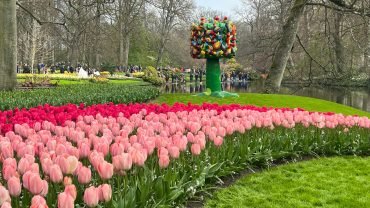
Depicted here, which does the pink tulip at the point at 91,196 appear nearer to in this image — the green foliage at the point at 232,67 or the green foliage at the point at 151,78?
the green foliage at the point at 151,78

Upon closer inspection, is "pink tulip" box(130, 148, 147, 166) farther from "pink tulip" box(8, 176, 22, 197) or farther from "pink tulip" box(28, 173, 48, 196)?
"pink tulip" box(8, 176, 22, 197)

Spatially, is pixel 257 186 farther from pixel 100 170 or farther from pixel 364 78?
pixel 364 78

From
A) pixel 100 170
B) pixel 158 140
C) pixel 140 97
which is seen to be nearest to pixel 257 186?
pixel 158 140

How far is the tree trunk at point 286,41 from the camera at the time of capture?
1870 centimetres

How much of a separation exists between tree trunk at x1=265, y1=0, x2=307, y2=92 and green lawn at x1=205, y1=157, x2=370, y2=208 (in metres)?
12.7

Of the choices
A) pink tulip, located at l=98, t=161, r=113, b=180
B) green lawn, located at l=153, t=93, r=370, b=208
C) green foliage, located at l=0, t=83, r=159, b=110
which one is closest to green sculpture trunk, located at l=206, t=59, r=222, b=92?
green foliage, located at l=0, t=83, r=159, b=110

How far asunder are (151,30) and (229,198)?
242 ft

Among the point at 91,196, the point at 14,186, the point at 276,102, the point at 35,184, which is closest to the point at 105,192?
the point at 91,196

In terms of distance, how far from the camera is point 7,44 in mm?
14750

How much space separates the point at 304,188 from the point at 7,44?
40.1 feet

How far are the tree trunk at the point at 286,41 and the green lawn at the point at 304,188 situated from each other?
1268cm

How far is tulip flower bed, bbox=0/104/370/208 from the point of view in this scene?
3130 mm

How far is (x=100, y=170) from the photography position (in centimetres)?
321

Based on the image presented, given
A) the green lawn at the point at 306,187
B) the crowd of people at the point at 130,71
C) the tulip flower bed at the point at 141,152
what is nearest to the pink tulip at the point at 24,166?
the tulip flower bed at the point at 141,152
